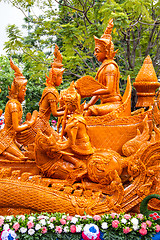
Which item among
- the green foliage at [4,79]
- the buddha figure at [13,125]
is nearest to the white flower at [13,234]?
the buddha figure at [13,125]

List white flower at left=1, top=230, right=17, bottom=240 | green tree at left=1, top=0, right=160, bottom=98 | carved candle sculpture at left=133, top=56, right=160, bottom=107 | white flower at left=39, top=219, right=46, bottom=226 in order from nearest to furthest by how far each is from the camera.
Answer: white flower at left=1, top=230, right=17, bottom=240 < white flower at left=39, top=219, right=46, bottom=226 < carved candle sculpture at left=133, top=56, right=160, bottom=107 < green tree at left=1, top=0, right=160, bottom=98

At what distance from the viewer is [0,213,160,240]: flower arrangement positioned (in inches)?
112

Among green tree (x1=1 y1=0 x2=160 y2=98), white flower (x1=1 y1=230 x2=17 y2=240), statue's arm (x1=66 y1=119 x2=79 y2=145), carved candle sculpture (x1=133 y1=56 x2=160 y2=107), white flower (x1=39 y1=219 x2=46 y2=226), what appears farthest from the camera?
green tree (x1=1 y1=0 x2=160 y2=98)

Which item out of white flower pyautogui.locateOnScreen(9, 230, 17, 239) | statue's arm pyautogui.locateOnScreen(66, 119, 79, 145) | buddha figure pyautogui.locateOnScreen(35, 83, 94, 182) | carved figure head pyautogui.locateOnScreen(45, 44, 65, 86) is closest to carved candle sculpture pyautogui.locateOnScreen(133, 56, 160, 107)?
carved figure head pyautogui.locateOnScreen(45, 44, 65, 86)

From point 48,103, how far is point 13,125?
59 cm

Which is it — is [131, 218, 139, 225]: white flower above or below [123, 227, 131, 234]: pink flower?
above

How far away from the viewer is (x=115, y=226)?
2883 mm

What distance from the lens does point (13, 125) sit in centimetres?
424

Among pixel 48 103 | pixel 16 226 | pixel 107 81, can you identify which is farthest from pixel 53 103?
pixel 16 226

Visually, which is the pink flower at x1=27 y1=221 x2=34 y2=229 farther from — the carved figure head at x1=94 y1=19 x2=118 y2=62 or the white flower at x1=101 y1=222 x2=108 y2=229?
the carved figure head at x1=94 y1=19 x2=118 y2=62

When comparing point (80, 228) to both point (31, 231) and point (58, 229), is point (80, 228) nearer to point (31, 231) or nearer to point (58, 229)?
point (58, 229)

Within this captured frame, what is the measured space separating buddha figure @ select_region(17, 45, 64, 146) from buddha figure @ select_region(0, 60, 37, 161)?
0.12 m

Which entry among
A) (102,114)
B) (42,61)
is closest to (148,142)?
(102,114)

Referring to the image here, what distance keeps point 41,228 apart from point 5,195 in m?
0.71
